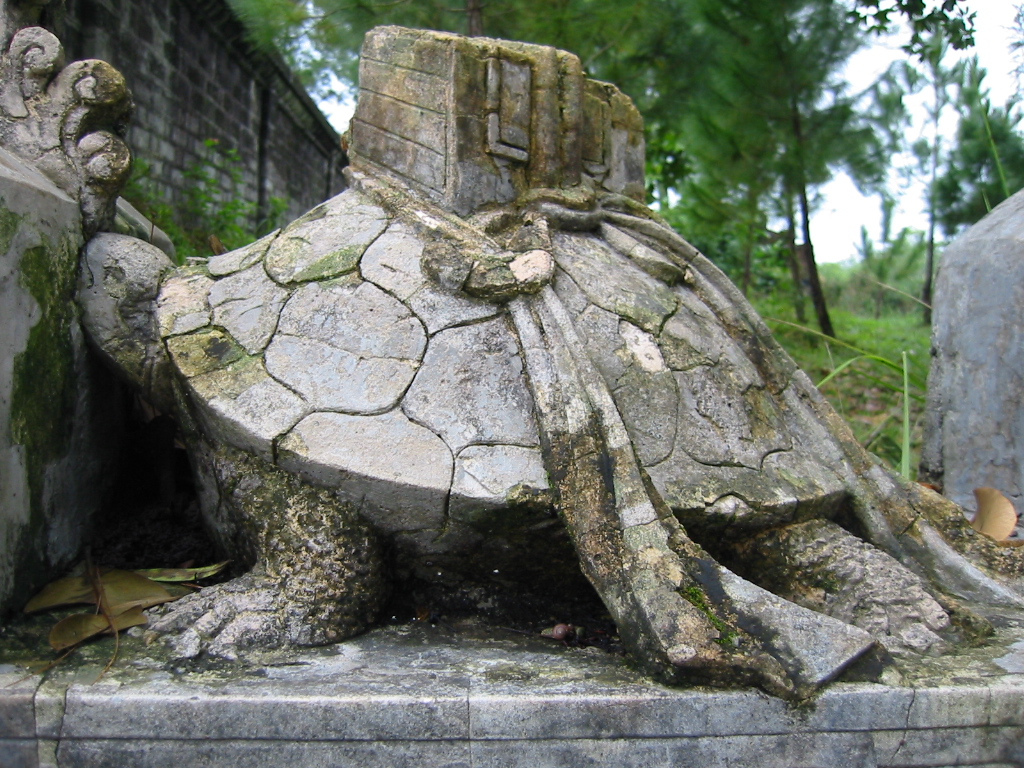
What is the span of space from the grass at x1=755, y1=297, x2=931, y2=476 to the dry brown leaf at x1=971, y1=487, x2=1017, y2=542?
4.66 ft

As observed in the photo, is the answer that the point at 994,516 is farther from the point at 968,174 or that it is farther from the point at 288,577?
the point at 968,174

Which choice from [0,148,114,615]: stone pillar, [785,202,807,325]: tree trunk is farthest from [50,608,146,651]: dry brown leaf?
[785,202,807,325]: tree trunk

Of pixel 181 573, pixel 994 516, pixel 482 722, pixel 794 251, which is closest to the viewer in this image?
pixel 482 722

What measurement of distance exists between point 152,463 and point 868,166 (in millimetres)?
5254

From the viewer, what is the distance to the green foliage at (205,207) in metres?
4.89

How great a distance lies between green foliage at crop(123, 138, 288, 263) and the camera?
489cm

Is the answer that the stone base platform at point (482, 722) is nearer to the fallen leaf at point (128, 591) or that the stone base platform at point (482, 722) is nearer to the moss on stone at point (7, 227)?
the fallen leaf at point (128, 591)

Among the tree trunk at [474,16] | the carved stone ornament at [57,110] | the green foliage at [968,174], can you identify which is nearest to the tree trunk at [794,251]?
the green foliage at [968,174]

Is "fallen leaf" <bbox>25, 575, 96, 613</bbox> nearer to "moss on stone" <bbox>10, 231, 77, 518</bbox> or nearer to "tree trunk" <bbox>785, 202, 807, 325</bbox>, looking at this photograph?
"moss on stone" <bbox>10, 231, 77, 518</bbox>

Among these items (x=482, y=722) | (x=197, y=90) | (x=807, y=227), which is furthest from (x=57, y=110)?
(x=197, y=90)

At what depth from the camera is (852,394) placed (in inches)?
229

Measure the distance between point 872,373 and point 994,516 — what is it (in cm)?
375

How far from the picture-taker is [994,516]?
2.47 metres

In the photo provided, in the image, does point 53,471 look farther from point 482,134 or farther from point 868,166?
point 868,166
